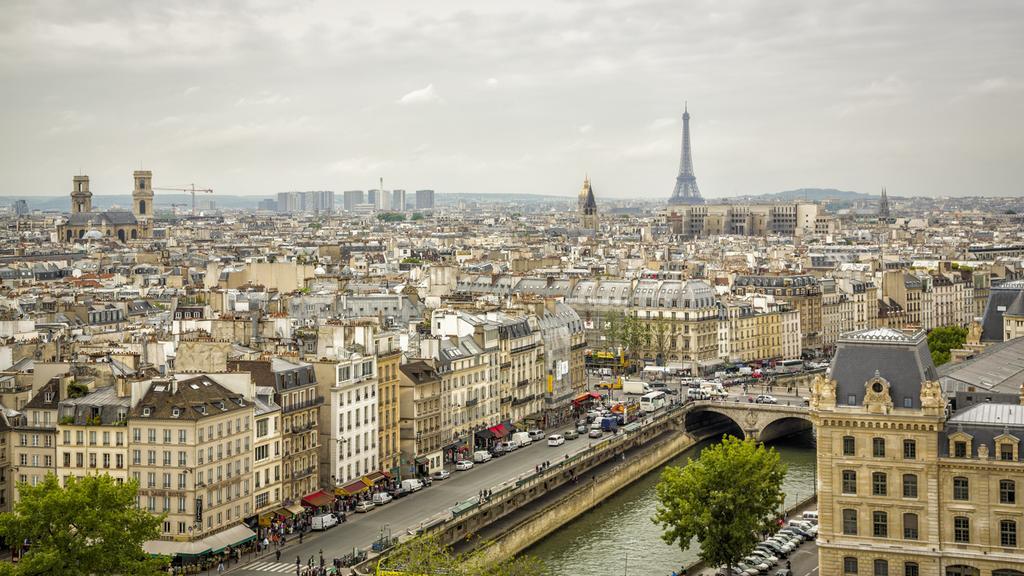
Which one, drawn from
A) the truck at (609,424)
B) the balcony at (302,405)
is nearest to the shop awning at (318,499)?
the balcony at (302,405)

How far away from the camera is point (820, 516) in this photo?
45219mm

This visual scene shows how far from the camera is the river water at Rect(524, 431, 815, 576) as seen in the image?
182 feet

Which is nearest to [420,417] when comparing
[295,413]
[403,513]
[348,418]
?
[348,418]

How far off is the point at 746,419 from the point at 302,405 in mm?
34244

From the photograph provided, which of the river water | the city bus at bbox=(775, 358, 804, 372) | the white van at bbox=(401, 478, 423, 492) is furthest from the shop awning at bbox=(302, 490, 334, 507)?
the city bus at bbox=(775, 358, 804, 372)

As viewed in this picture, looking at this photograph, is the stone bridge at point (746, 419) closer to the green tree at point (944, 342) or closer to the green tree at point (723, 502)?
the green tree at point (944, 342)

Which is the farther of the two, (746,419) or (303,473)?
(746,419)

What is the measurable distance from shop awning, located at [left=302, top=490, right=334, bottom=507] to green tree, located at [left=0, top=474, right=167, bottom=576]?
1377 cm

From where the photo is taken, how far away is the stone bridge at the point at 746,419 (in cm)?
8275

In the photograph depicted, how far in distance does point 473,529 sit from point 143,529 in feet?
52.7

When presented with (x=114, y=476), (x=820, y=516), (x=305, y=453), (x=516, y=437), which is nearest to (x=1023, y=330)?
(x=516, y=437)

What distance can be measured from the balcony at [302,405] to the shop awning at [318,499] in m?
3.55

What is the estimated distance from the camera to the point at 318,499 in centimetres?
5759

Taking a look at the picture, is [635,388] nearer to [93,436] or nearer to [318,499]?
[318,499]
